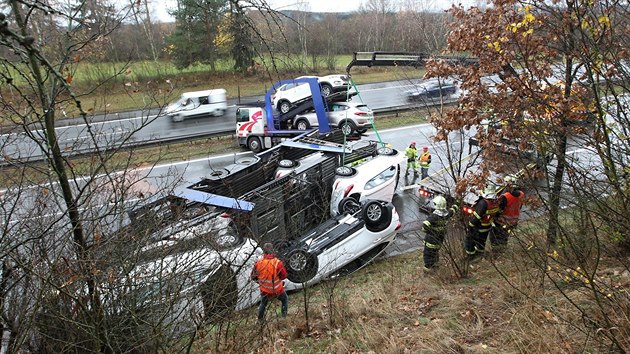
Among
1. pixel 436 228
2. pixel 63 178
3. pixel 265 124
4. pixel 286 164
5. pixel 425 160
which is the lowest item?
pixel 425 160

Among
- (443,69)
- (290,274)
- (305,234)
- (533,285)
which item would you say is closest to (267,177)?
(305,234)

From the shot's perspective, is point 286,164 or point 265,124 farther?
point 265,124

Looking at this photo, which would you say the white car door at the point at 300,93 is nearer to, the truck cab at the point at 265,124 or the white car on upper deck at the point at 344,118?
the truck cab at the point at 265,124

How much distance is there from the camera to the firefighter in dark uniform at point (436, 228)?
23.5ft

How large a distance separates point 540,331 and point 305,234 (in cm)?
474

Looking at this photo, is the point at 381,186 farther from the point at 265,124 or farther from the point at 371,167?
the point at 265,124

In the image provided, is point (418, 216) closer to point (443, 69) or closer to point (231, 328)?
point (443, 69)

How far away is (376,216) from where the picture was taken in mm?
8430

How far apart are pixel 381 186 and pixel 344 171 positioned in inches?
35.9

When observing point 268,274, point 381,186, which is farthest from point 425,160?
point 268,274

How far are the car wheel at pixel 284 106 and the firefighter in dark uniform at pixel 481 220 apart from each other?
1157 centimetres

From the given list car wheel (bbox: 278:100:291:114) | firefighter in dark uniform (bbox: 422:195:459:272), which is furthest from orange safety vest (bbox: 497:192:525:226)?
car wheel (bbox: 278:100:291:114)

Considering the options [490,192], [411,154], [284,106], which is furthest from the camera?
[284,106]

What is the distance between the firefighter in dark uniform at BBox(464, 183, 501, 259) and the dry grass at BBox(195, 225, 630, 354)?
0.42 meters
